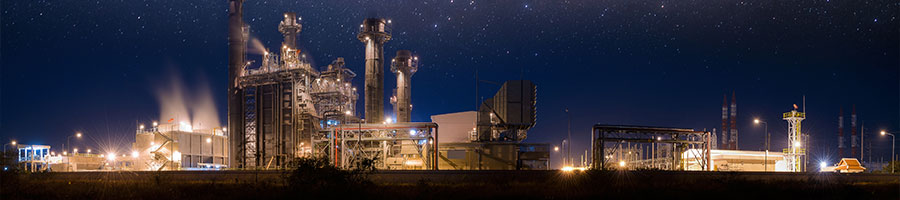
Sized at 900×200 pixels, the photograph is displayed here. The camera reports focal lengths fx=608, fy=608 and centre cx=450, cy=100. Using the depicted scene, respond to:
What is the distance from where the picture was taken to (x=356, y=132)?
1876 inches

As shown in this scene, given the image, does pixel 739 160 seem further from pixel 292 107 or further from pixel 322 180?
pixel 322 180

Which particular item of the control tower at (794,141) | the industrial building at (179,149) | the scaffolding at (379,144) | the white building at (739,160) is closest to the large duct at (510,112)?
the scaffolding at (379,144)

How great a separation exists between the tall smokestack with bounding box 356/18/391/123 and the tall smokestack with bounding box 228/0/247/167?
1143 cm

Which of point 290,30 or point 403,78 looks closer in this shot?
point 290,30

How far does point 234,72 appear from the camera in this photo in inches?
2191

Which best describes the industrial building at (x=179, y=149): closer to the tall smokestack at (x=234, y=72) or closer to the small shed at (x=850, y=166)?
the tall smokestack at (x=234, y=72)

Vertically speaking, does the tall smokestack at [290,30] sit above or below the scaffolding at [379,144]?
above

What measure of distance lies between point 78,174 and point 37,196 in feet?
38.4

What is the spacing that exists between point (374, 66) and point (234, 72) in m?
12.9

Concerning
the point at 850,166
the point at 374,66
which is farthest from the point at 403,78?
the point at 850,166

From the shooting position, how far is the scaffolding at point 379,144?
4359 cm

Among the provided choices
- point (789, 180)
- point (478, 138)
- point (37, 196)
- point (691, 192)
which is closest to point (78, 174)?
point (37, 196)

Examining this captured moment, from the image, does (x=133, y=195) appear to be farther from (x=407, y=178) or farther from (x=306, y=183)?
(x=407, y=178)

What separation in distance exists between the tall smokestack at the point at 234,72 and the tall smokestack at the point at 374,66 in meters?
11.4
